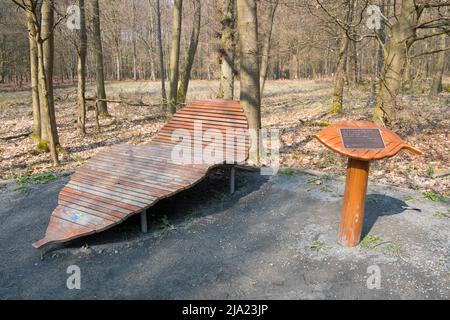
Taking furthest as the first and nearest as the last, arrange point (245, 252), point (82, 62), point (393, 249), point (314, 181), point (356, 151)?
1. point (82, 62)
2. point (314, 181)
3. point (245, 252)
4. point (393, 249)
5. point (356, 151)

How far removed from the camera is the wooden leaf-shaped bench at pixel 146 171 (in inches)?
171

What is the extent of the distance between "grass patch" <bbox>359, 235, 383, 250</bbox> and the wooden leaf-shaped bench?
2183 mm

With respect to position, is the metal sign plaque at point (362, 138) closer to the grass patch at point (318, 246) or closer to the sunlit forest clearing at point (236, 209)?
the sunlit forest clearing at point (236, 209)

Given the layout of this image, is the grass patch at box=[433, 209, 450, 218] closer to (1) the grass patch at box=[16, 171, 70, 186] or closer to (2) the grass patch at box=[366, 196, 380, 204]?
(2) the grass patch at box=[366, 196, 380, 204]

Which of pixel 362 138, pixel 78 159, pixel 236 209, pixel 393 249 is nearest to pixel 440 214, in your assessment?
pixel 393 249

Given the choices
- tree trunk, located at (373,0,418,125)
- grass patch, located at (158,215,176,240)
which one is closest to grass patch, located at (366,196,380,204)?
grass patch, located at (158,215,176,240)

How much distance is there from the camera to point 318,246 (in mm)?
4207

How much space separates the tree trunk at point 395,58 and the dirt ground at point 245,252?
301 cm

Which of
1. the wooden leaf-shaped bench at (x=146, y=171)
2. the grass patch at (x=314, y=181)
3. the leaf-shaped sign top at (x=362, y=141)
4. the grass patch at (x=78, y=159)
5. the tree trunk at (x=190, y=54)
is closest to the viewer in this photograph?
the leaf-shaped sign top at (x=362, y=141)

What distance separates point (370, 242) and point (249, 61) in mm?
4225

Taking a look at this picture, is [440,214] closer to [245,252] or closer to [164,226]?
[245,252]

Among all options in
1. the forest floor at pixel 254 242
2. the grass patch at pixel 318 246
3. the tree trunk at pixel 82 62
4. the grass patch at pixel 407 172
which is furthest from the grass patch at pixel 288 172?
the tree trunk at pixel 82 62

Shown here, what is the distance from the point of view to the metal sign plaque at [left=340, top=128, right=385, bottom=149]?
389 cm
